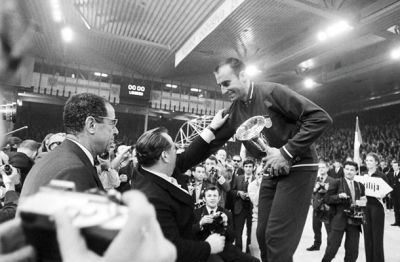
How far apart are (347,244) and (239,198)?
1.41m

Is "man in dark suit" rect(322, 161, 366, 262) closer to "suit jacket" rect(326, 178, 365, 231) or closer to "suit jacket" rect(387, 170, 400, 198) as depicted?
"suit jacket" rect(326, 178, 365, 231)

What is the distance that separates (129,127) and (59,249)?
13627 millimetres

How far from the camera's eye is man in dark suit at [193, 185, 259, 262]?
1.82 meters

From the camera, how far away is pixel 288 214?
1.30m

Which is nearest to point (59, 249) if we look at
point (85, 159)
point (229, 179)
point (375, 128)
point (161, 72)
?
point (85, 159)

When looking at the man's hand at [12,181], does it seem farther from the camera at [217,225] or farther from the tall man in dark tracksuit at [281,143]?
the tall man in dark tracksuit at [281,143]

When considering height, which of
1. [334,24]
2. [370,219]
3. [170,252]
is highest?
[334,24]

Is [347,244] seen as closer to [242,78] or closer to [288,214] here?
[288,214]

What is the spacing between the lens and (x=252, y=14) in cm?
626

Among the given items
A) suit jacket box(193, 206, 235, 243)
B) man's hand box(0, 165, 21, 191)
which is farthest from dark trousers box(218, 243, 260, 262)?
man's hand box(0, 165, 21, 191)

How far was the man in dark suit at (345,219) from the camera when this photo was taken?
11.3 ft

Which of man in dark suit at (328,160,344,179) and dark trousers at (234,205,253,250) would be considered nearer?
dark trousers at (234,205,253,250)

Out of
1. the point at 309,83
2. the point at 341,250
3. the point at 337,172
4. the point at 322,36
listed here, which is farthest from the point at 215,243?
the point at 309,83

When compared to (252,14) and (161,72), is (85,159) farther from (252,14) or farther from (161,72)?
(161,72)
